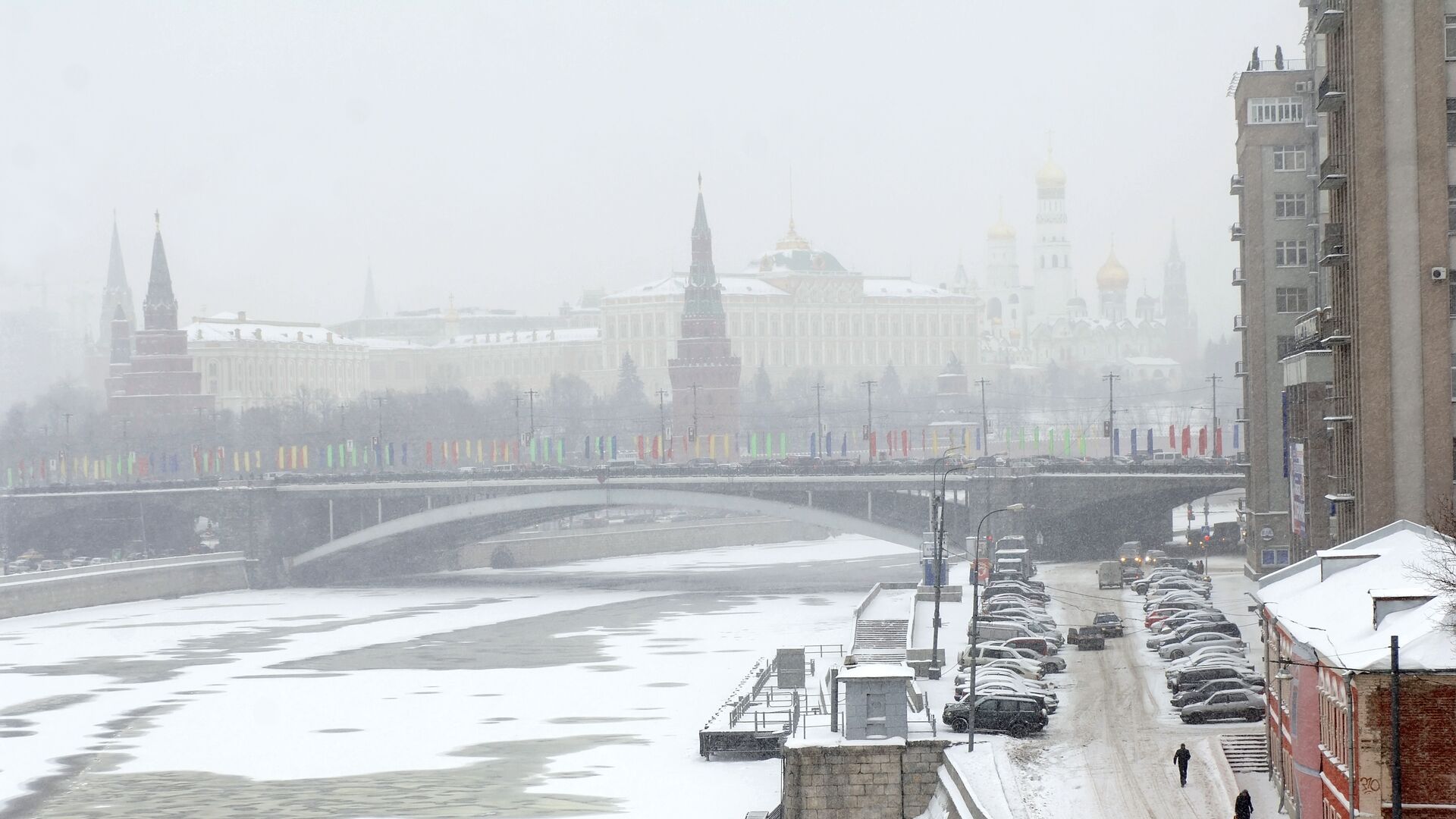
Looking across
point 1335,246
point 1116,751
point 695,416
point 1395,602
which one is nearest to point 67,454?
point 695,416

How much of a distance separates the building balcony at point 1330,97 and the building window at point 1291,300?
1773cm

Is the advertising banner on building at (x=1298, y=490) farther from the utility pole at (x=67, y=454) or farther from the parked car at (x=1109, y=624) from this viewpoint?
the utility pole at (x=67, y=454)

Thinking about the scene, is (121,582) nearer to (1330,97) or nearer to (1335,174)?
(1335,174)

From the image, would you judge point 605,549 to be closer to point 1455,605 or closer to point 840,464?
point 840,464

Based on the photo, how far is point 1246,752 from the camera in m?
30.2

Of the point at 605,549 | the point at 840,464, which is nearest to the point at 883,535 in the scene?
the point at 840,464

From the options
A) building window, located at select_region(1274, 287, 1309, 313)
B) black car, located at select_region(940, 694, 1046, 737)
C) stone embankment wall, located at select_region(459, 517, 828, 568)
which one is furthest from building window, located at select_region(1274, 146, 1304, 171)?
stone embankment wall, located at select_region(459, 517, 828, 568)

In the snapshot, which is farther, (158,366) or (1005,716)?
(158,366)

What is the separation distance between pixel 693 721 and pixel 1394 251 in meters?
18.4

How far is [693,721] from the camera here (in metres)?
45.1

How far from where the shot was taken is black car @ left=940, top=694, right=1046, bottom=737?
107 ft

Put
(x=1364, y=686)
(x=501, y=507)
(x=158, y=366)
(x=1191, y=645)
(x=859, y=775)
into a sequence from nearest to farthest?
(x=1364, y=686)
(x=859, y=775)
(x=1191, y=645)
(x=501, y=507)
(x=158, y=366)

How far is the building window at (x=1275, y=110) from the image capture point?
5478 centimetres

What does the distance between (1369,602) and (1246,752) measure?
22.9 ft
